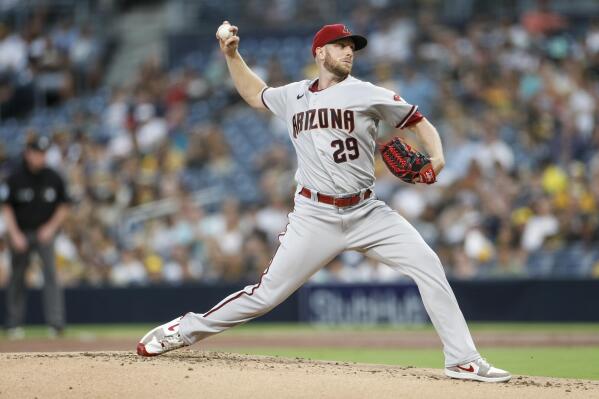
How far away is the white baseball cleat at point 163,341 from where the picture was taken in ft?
23.3

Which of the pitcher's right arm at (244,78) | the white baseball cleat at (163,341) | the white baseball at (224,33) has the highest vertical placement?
the white baseball at (224,33)

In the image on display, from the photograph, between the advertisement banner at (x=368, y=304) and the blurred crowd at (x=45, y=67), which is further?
the blurred crowd at (x=45, y=67)

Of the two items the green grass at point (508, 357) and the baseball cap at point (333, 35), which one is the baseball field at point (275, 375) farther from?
the baseball cap at point (333, 35)

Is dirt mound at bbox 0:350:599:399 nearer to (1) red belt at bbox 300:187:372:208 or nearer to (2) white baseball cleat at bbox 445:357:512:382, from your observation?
(2) white baseball cleat at bbox 445:357:512:382

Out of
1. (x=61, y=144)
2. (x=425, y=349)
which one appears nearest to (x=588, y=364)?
(x=425, y=349)

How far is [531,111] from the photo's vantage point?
611 inches

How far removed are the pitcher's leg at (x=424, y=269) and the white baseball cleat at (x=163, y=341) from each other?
132 cm

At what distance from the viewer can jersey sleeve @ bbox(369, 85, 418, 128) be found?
673cm

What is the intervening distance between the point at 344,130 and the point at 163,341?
1801 millimetres

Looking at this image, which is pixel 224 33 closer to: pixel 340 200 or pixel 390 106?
pixel 390 106

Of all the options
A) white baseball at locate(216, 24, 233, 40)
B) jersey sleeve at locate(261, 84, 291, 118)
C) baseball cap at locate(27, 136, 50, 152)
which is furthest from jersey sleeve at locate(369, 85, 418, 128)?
baseball cap at locate(27, 136, 50, 152)

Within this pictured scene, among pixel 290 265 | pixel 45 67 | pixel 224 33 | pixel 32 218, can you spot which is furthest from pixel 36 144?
pixel 45 67

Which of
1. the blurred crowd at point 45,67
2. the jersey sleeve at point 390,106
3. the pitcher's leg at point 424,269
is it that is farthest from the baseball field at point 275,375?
the blurred crowd at point 45,67

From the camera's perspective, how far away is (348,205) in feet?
22.4
